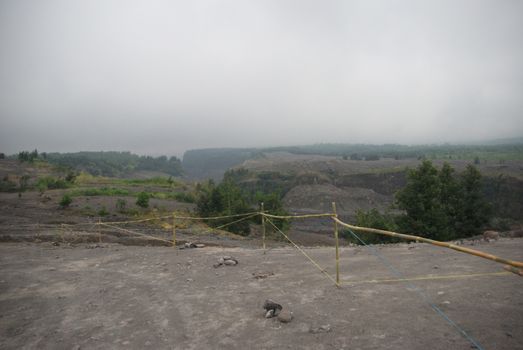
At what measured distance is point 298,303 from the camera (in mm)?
7195

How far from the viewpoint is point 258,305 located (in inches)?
285

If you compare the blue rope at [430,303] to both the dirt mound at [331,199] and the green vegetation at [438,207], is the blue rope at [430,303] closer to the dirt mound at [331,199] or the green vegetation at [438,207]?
the green vegetation at [438,207]

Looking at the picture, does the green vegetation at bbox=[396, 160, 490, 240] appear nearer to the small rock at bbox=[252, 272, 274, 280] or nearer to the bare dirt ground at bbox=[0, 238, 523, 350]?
the bare dirt ground at bbox=[0, 238, 523, 350]

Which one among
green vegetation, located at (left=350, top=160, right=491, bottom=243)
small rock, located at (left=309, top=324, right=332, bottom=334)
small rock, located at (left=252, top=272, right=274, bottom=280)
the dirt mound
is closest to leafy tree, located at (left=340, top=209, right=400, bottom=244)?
green vegetation, located at (left=350, top=160, right=491, bottom=243)

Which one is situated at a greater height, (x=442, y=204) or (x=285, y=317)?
(x=285, y=317)

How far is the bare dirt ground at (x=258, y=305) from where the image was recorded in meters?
5.54

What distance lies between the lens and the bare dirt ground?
5.54 metres

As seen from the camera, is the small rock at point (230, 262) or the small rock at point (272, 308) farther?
the small rock at point (230, 262)

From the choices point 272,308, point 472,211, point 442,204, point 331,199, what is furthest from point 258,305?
point 331,199

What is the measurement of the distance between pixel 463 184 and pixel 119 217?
Answer: 36.8m

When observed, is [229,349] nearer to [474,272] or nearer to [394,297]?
[394,297]

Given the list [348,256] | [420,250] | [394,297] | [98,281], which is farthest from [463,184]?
[98,281]

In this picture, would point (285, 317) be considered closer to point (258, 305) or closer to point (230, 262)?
point (258, 305)

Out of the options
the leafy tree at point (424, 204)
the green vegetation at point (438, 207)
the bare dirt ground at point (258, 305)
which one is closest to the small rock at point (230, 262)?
the bare dirt ground at point (258, 305)
